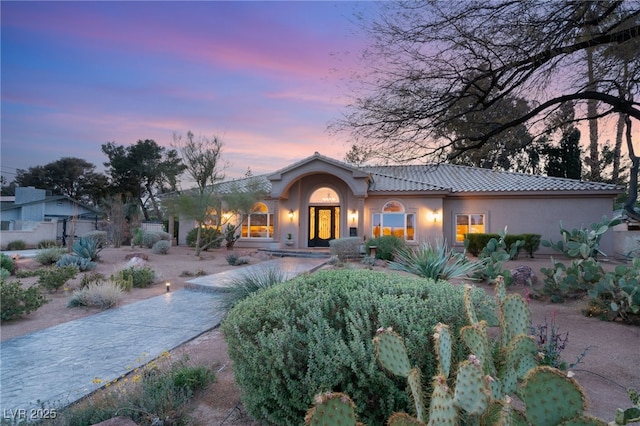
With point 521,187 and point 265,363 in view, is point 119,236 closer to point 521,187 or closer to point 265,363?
point 265,363

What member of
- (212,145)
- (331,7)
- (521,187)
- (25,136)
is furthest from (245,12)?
(521,187)

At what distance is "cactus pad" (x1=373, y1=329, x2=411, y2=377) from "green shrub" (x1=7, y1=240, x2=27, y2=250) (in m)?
27.2

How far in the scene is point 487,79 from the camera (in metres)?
8.23

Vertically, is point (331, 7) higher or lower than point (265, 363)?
higher

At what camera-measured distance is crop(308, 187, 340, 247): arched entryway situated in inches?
874

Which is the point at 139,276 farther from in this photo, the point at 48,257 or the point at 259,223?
the point at 259,223

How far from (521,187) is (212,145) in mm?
18681

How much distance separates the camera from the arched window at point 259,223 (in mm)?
23438

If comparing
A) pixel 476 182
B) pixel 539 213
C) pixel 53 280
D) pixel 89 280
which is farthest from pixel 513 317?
pixel 476 182

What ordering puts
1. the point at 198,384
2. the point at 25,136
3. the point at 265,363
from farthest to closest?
the point at 25,136, the point at 198,384, the point at 265,363

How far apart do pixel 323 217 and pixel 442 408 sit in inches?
820

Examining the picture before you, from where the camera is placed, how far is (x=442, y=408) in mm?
1674

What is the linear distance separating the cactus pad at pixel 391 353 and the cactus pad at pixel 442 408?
2.25 ft

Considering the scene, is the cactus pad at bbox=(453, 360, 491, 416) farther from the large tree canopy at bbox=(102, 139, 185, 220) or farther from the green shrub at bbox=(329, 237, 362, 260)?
the large tree canopy at bbox=(102, 139, 185, 220)
